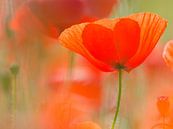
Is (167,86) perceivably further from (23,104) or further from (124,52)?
(23,104)

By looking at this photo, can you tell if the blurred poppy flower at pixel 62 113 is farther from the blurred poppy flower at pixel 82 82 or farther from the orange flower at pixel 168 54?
the orange flower at pixel 168 54

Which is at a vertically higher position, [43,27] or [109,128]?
[43,27]

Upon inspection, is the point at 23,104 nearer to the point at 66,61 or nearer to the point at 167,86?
the point at 66,61

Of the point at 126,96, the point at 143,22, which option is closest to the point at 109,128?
the point at 126,96

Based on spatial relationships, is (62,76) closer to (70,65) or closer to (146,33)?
(70,65)

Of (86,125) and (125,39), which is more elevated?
(125,39)

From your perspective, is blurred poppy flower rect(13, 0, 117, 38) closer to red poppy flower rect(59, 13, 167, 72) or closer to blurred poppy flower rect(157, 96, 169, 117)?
red poppy flower rect(59, 13, 167, 72)

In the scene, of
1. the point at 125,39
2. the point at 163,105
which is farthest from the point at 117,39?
the point at 163,105
